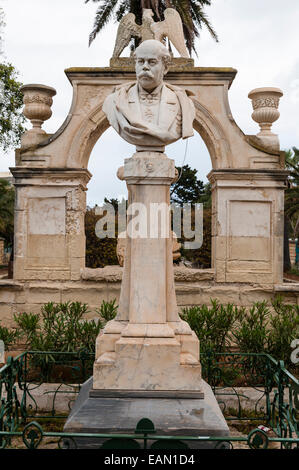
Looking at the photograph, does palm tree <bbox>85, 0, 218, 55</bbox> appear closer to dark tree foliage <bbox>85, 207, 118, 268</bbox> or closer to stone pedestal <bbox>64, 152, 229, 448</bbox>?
dark tree foliage <bbox>85, 207, 118, 268</bbox>

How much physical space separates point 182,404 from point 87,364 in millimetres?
2191

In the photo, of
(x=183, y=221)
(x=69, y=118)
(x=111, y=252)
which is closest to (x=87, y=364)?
(x=69, y=118)

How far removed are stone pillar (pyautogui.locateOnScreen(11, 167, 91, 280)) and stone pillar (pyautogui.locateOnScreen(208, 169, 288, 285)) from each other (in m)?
2.19

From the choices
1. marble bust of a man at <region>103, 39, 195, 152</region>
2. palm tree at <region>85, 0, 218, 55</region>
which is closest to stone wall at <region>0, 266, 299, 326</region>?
marble bust of a man at <region>103, 39, 195, 152</region>

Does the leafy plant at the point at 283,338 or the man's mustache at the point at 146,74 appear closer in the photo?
the man's mustache at the point at 146,74

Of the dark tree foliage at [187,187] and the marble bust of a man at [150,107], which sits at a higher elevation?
the dark tree foliage at [187,187]

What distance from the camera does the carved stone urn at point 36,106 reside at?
733 centimetres

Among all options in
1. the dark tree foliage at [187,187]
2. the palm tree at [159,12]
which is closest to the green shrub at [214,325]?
the palm tree at [159,12]

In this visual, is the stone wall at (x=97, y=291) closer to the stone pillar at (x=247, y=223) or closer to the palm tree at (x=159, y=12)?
the stone pillar at (x=247, y=223)

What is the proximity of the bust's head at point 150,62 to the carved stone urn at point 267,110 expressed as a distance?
3976 mm

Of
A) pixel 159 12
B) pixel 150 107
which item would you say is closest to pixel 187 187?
pixel 159 12
